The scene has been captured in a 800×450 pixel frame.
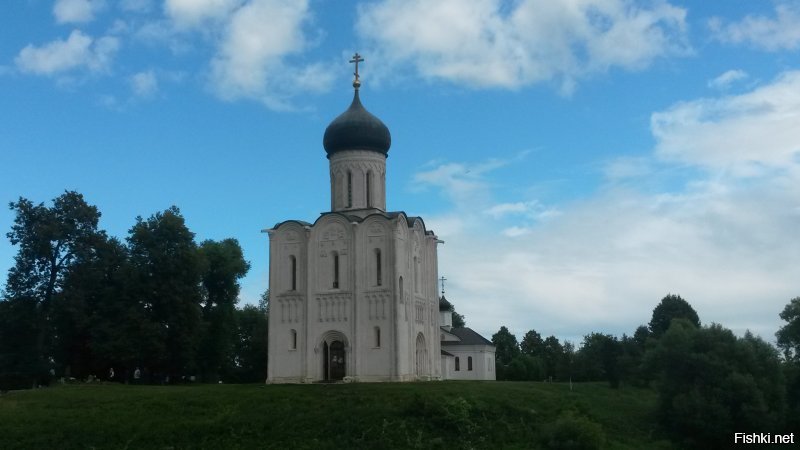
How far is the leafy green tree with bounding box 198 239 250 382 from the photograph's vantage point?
40562mm

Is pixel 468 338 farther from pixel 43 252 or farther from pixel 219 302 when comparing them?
pixel 43 252

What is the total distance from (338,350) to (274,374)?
9.44 feet

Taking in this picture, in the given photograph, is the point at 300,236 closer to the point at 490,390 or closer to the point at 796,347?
the point at 490,390

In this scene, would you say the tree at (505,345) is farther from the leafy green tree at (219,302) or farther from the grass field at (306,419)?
the grass field at (306,419)

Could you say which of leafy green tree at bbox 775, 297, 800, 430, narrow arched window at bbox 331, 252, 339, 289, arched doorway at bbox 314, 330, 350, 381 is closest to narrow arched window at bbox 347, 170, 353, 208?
narrow arched window at bbox 331, 252, 339, 289

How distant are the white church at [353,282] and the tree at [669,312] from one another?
24.7 meters

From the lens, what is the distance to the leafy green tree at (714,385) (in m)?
25.8

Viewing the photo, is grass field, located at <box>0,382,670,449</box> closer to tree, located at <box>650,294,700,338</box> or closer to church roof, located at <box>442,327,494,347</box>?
church roof, located at <box>442,327,494,347</box>

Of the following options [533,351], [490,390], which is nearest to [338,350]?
[490,390]

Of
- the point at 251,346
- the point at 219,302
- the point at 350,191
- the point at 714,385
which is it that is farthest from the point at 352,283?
the point at 251,346

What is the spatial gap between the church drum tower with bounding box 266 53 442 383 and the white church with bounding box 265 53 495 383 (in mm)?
41

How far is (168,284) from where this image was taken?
3428 centimetres

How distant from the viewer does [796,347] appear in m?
33.8

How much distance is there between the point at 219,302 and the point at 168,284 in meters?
8.19
